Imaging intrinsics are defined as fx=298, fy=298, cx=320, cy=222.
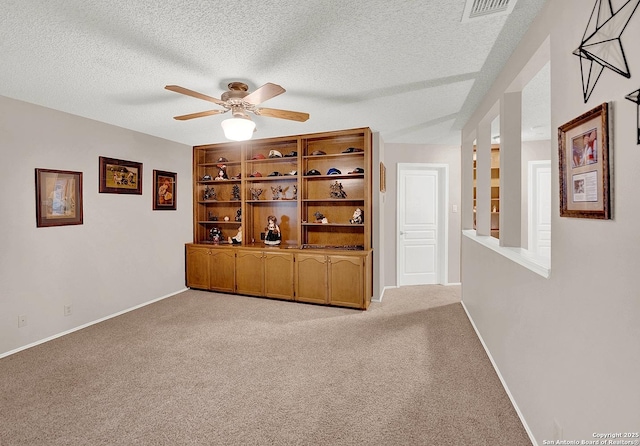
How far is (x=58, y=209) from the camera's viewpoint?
3.30m

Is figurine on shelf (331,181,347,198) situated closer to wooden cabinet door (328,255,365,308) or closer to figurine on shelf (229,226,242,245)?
wooden cabinet door (328,255,365,308)

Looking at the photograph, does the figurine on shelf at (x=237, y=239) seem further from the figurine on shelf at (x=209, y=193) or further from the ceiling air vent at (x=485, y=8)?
the ceiling air vent at (x=485, y=8)

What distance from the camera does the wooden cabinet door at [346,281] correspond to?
3997mm

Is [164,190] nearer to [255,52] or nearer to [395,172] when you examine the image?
[255,52]

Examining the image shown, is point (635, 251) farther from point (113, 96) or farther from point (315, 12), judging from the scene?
point (113, 96)

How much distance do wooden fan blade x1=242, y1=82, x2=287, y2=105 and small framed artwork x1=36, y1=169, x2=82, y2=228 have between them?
8.00 feet

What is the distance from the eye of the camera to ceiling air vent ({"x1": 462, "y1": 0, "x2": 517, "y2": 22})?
5.33 ft

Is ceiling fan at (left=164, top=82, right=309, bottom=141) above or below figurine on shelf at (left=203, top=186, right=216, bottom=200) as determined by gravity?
above

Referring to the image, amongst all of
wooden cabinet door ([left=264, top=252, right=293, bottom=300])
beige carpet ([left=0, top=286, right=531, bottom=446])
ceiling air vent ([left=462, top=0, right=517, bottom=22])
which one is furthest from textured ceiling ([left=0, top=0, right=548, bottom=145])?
beige carpet ([left=0, top=286, right=531, bottom=446])

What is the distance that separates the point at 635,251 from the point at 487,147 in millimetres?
2663

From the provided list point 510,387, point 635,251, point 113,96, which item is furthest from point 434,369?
point 113,96

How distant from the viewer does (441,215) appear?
5398mm

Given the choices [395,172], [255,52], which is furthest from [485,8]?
[395,172]

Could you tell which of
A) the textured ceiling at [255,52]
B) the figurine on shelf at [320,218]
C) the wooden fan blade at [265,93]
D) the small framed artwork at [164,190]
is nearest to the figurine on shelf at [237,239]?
the small framed artwork at [164,190]
